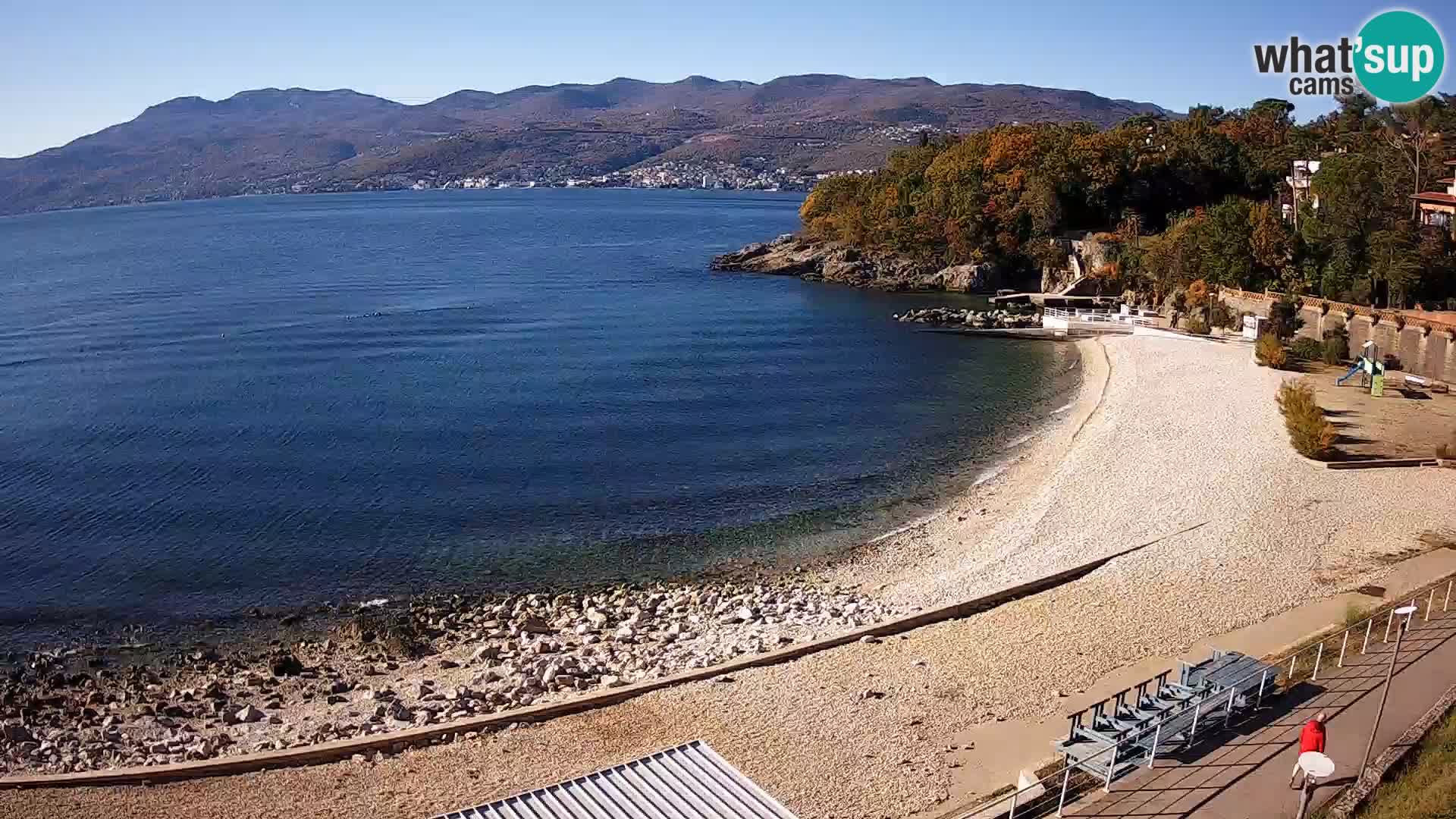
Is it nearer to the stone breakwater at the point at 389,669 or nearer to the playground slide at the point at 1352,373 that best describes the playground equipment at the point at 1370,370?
the playground slide at the point at 1352,373

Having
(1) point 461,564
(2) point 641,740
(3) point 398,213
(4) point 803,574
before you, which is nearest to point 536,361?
(1) point 461,564

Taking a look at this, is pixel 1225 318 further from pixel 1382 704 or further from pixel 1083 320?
pixel 1382 704

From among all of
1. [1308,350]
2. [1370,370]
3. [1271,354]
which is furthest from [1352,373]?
[1308,350]

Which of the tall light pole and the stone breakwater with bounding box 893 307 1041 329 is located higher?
the stone breakwater with bounding box 893 307 1041 329

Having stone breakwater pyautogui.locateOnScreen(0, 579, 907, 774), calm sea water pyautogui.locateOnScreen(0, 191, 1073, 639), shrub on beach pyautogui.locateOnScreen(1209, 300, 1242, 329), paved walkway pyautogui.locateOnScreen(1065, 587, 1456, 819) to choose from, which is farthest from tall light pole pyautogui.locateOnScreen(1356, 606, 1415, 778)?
shrub on beach pyautogui.locateOnScreen(1209, 300, 1242, 329)

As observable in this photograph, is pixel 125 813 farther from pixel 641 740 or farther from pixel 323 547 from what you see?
pixel 323 547

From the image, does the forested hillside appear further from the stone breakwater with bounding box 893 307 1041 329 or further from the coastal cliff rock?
the stone breakwater with bounding box 893 307 1041 329
